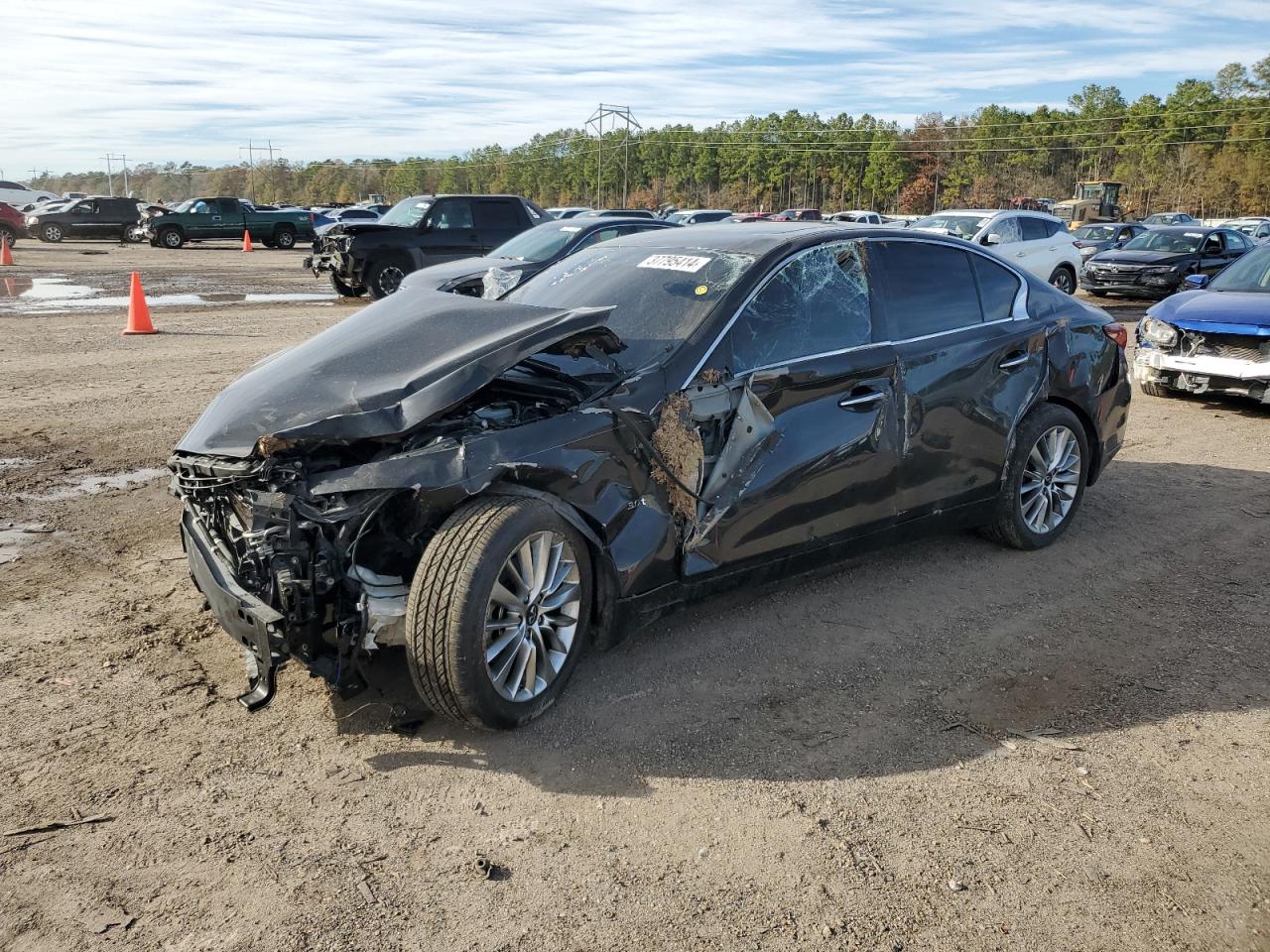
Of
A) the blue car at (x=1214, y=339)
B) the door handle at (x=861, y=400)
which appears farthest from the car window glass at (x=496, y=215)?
the door handle at (x=861, y=400)

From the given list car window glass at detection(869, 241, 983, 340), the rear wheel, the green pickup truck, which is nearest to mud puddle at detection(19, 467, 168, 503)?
car window glass at detection(869, 241, 983, 340)

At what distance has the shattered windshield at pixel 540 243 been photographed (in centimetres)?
1244

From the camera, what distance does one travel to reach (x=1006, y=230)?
18734mm

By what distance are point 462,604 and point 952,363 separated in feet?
9.29

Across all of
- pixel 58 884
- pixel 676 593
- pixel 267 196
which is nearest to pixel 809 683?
pixel 676 593

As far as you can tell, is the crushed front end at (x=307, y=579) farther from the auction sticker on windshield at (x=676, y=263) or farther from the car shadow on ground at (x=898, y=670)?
the auction sticker on windshield at (x=676, y=263)

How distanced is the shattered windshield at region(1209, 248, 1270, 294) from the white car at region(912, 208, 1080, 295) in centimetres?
749

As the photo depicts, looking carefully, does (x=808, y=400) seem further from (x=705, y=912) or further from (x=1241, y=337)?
(x=1241, y=337)

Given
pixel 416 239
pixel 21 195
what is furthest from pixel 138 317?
pixel 21 195

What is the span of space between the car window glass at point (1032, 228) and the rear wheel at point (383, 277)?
11.3m

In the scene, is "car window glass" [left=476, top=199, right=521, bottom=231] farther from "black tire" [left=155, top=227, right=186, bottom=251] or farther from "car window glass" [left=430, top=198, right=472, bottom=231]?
"black tire" [left=155, top=227, right=186, bottom=251]

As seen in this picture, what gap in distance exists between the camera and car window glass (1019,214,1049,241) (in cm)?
1909

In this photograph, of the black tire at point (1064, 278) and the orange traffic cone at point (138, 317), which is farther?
the black tire at point (1064, 278)

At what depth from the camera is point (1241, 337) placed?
30.3ft
